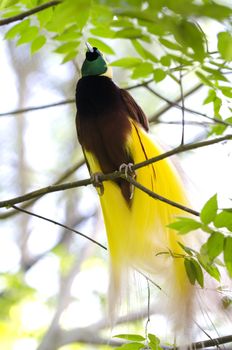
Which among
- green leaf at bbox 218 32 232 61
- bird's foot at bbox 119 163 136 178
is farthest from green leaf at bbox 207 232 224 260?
bird's foot at bbox 119 163 136 178

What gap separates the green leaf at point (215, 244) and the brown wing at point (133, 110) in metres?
1.34

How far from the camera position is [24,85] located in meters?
5.12

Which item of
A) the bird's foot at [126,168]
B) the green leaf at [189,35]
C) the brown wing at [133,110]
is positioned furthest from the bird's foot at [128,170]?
the green leaf at [189,35]

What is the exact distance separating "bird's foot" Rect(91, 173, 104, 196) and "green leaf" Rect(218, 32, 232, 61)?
85 cm

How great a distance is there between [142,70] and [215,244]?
55 cm

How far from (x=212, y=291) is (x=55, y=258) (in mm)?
3375

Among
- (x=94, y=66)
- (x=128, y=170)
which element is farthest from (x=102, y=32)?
(x=94, y=66)

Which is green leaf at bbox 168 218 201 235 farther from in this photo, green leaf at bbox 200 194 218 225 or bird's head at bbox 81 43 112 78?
bird's head at bbox 81 43 112 78

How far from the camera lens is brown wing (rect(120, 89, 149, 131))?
2717 millimetres

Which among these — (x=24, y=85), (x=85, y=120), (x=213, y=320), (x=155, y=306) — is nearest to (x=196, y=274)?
(x=213, y=320)

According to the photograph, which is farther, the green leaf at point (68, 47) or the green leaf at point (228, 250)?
the green leaf at point (68, 47)

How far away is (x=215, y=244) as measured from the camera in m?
1.43

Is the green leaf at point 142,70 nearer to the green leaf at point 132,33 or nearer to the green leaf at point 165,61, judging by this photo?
the green leaf at point 165,61

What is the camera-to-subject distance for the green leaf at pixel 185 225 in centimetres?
141
